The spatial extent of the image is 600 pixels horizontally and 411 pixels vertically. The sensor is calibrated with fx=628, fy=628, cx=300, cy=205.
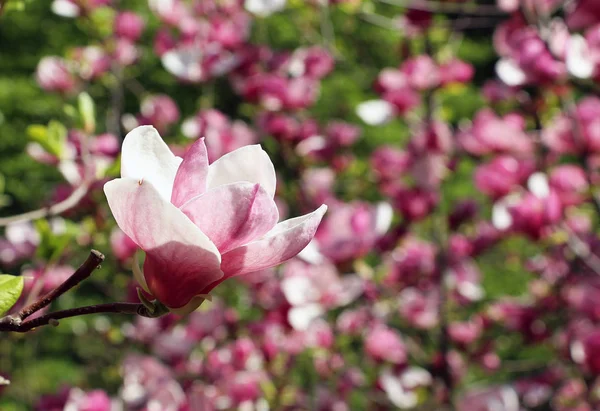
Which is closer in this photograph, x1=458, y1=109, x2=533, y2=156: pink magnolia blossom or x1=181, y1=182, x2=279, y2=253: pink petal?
x1=181, y1=182, x2=279, y2=253: pink petal

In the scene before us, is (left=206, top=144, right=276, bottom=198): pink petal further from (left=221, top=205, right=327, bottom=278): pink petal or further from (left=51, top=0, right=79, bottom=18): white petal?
(left=51, top=0, right=79, bottom=18): white petal

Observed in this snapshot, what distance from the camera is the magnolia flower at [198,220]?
406mm

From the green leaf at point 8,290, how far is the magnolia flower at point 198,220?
85 millimetres

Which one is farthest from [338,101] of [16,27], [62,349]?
[62,349]

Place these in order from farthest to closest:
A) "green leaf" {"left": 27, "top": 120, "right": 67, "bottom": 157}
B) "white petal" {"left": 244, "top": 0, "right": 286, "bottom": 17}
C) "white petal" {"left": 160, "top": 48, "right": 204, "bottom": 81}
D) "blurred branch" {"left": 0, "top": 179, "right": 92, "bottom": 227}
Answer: "white petal" {"left": 160, "top": 48, "right": 204, "bottom": 81} → "white petal" {"left": 244, "top": 0, "right": 286, "bottom": 17} → "green leaf" {"left": 27, "top": 120, "right": 67, "bottom": 157} → "blurred branch" {"left": 0, "top": 179, "right": 92, "bottom": 227}

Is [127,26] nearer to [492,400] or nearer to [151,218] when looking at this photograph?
[492,400]

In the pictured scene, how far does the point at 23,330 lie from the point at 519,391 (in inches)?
61.1

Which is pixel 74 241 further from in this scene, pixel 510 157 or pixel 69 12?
pixel 510 157

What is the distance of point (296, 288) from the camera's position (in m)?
1.40

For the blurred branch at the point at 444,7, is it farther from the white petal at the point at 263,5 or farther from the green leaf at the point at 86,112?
the green leaf at the point at 86,112

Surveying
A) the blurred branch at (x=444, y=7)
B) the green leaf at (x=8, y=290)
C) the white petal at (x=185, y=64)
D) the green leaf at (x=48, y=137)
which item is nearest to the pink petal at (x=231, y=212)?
the green leaf at (x=8, y=290)

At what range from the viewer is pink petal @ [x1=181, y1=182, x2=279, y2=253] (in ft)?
1.38

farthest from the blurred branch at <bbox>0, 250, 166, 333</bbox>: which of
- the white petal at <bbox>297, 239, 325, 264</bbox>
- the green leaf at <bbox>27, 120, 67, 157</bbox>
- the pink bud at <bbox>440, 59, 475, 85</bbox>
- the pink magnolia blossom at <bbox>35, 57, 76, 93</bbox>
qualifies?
the pink magnolia blossom at <bbox>35, 57, 76, 93</bbox>

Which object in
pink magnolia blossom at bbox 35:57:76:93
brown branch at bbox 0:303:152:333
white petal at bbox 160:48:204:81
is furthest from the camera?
pink magnolia blossom at bbox 35:57:76:93
